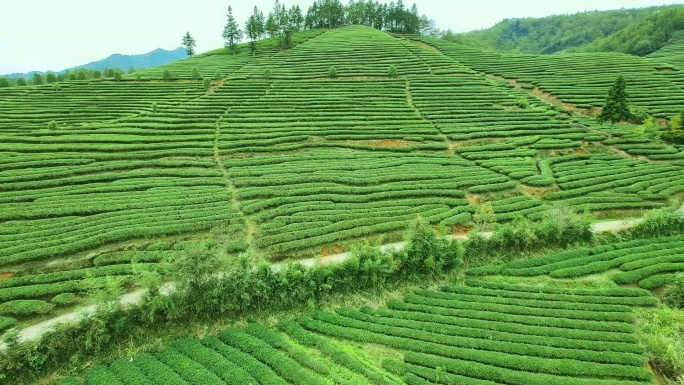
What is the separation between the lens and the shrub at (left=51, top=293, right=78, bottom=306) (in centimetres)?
2308

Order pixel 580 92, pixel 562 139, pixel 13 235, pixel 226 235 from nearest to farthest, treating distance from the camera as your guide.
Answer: pixel 13 235
pixel 226 235
pixel 562 139
pixel 580 92

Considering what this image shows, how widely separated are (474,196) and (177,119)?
45.6m

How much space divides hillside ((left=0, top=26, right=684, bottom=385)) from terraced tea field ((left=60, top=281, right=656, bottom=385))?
12 centimetres

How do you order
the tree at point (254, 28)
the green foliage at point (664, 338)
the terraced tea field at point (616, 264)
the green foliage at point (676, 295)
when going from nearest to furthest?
the green foliage at point (664, 338), the green foliage at point (676, 295), the terraced tea field at point (616, 264), the tree at point (254, 28)

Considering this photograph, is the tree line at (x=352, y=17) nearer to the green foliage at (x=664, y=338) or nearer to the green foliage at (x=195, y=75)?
the green foliage at (x=195, y=75)

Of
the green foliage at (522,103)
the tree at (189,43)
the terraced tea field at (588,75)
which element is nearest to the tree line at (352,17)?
the tree at (189,43)

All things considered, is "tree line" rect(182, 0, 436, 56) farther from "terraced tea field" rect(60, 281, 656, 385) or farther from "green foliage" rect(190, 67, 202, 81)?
"terraced tea field" rect(60, 281, 656, 385)

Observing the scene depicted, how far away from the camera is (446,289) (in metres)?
26.2

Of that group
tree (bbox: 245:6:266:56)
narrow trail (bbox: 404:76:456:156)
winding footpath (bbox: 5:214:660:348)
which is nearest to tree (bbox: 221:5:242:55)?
tree (bbox: 245:6:266:56)

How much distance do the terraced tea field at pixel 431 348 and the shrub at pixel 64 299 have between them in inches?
236

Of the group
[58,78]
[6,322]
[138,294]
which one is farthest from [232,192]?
[58,78]

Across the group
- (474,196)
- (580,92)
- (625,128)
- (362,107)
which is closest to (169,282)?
(474,196)

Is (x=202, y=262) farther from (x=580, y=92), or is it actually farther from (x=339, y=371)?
(x=580, y=92)

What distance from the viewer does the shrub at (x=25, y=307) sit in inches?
877
